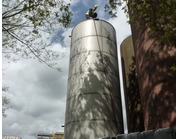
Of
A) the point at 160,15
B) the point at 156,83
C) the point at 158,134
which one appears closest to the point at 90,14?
the point at 156,83

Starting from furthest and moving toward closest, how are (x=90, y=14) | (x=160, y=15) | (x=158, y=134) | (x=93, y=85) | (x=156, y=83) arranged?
(x=90, y=14) → (x=93, y=85) → (x=156, y=83) → (x=160, y=15) → (x=158, y=134)

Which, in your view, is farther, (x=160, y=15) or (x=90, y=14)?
(x=90, y=14)

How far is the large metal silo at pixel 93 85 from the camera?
49.6 feet

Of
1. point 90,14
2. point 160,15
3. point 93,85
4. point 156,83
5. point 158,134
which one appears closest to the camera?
point 158,134

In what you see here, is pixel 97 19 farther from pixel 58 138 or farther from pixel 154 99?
pixel 58 138

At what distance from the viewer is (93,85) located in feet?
52.6

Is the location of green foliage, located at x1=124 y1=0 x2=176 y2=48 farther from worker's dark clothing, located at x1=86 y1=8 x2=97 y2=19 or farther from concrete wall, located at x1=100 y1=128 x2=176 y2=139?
worker's dark clothing, located at x1=86 y1=8 x2=97 y2=19

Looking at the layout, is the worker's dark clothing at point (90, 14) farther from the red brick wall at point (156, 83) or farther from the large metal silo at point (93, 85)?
the red brick wall at point (156, 83)

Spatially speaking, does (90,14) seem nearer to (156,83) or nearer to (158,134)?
(156,83)

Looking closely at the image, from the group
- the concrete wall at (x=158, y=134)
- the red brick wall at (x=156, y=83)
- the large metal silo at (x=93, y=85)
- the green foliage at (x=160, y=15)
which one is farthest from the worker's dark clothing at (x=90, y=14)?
the concrete wall at (x=158, y=134)

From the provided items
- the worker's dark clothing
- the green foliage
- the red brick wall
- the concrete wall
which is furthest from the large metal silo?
the concrete wall

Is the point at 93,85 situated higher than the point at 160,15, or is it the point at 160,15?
the point at 160,15

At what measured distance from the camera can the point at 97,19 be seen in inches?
758

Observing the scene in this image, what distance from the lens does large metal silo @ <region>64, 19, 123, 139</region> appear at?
15133 millimetres
